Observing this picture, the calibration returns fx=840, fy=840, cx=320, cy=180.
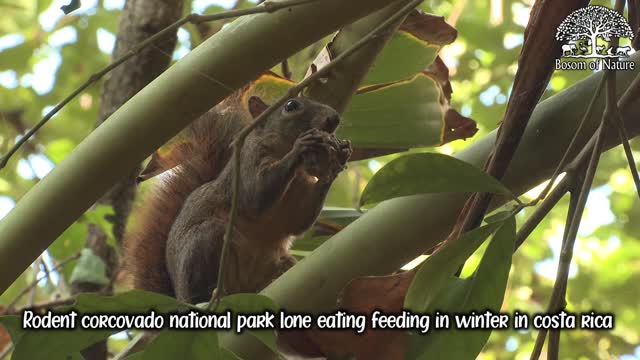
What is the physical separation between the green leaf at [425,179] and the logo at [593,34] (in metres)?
0.19

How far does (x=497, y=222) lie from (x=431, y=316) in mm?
131

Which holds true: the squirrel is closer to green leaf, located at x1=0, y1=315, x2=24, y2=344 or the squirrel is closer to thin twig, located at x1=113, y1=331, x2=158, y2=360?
thin twig, located at x1=113, y1=331, x2=158, y2=360

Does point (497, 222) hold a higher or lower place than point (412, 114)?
lower

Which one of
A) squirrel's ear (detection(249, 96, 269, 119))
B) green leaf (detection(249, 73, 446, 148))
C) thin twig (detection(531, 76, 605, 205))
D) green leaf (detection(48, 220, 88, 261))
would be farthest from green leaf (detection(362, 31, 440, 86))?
green leaf (detection(48, 220, 88, 261))

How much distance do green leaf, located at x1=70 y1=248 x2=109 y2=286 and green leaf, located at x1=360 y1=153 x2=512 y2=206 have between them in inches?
50.0

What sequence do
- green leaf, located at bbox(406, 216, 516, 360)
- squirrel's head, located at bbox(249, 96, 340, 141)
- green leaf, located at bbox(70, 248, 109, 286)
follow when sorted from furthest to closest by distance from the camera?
1. green leaf, located at bbox(70, 248, 109, 286)
2. squirrel's head, located at bbox(249, 96, 340, 141)
3. green leaf, located at bbox(406, 216, 516, 360)

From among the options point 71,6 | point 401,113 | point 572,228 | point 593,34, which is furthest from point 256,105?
point 572,228

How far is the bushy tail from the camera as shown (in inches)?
74.5

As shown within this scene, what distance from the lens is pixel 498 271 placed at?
926 millimetres

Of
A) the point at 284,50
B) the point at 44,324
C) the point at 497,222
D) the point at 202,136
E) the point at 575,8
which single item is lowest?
the point at 44,324

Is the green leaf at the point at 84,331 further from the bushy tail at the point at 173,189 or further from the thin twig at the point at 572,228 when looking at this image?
the bushy tail at the point at 173,189

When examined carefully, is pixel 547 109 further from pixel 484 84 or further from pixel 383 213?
pixel 484 84

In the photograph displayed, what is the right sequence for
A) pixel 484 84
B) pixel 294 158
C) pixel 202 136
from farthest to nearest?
pixel 484 84 → pixel 202 136 → pixel 294 158

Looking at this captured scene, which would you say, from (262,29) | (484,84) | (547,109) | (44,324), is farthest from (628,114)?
(484,84)
